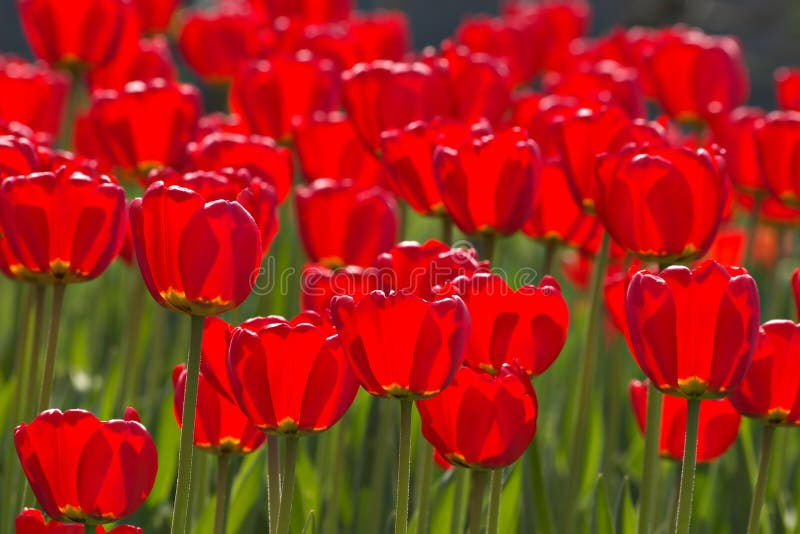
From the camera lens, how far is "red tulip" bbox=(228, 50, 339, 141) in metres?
2.67

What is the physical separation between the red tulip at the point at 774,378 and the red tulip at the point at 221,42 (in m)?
2.04

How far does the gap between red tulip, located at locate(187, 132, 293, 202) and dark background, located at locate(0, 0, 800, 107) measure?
7.56 metres

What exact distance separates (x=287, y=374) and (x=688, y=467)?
0.46 metres

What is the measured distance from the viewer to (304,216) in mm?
2312

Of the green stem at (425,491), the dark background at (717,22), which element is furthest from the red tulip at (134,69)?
the dark background at (717,22)

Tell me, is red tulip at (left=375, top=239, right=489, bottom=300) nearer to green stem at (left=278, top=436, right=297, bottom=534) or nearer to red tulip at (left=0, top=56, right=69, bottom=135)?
green stem at (left=278, top=436, right=297, bottom=534)

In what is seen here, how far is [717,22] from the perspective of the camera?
34.4ft

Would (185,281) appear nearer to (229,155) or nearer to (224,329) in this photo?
(224,329)

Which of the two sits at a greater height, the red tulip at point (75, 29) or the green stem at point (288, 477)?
the red tulip at point (75, 29)

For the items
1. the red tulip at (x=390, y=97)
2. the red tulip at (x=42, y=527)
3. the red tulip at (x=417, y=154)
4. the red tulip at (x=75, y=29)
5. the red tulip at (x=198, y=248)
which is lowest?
the red tulip at (x=42, y=527)

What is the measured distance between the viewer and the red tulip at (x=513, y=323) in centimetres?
152

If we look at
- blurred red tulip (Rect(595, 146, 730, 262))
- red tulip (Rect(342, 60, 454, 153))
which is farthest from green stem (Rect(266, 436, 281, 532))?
red tulip (Rect(342, 60, 454, 153))

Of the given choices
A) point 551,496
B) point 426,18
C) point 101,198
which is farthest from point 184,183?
point 426,18

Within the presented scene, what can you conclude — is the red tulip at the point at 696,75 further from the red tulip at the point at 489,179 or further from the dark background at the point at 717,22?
the dark background at the point at 717,22
